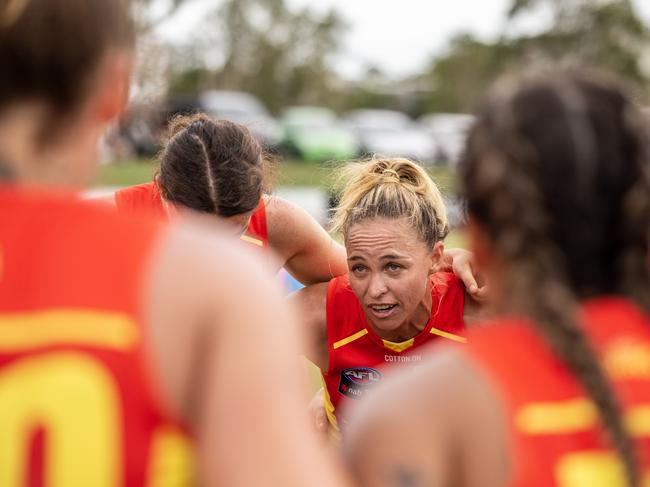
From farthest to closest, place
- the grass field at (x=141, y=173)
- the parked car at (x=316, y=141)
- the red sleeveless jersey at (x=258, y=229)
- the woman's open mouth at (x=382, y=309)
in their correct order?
the parked car at (x=316, y=141) < the grass field at (x=141, y=173) < the red sleeveless jersey at (x=258, y=229) < the woman's open mouth at (x=382, y=309)

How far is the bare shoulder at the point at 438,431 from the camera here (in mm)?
1306

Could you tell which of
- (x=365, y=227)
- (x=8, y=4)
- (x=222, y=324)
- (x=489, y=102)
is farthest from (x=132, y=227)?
(x=365, y=227)

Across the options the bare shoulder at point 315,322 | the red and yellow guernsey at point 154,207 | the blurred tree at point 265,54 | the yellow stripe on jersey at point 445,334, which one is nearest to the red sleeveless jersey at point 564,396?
the yellow stripe on jersey at point 445,334

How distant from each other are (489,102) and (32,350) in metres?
0.78

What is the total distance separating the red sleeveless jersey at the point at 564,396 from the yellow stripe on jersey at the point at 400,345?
2.36m

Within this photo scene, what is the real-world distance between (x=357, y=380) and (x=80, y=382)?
2.66 m

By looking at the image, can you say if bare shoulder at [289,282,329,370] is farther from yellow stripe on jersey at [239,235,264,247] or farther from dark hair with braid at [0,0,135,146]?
dark hair with braid at [0,0,135,146]

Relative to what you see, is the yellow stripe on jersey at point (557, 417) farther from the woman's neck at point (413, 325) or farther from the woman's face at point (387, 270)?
the woman's neck at point (413, 325)

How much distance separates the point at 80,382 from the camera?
1152 millimetres

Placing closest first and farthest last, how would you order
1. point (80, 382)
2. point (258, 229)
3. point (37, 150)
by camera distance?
point (80, 382), point (37, 150), point (258, 229)

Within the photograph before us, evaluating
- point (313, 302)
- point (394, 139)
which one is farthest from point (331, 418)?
point (394, 139)

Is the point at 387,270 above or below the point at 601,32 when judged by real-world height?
below

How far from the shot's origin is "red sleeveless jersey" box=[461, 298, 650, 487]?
4.27 ft

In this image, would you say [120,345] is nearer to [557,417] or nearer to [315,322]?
[557,417]
